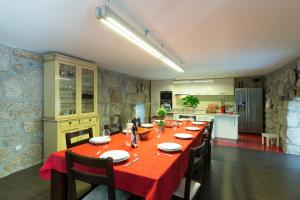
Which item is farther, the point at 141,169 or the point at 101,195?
the point at 101,195

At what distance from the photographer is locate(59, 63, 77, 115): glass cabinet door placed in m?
3.35

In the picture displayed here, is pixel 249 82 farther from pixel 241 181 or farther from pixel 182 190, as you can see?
pixel 182 190

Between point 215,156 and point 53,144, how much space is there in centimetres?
345

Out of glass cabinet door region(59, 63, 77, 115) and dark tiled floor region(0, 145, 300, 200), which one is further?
glass cabinet door region(59, 63, 77, 115)

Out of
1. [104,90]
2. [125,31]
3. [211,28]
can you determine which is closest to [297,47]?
[211,28]

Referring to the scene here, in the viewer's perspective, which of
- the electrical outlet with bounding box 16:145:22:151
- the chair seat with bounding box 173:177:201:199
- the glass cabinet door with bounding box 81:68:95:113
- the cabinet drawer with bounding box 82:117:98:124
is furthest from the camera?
the glass cabinet door with bounding box 81:68:95:113

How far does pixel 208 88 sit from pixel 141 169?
19.2 feet

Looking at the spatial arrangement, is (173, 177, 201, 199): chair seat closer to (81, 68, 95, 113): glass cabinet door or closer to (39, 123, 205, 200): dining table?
(39, 123, 205, 200): dining table

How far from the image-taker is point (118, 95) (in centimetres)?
560

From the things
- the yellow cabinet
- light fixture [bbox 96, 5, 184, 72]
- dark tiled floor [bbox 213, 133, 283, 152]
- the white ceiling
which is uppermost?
the white ceiling

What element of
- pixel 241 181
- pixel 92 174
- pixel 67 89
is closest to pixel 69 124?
pixel 67 89

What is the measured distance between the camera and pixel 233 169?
10.3 ft

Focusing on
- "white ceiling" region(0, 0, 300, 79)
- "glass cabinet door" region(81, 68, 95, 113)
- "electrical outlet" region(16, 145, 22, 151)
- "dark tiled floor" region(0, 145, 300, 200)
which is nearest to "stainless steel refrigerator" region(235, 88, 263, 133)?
"dark tiled floor" region(0, 145, 300, 200)

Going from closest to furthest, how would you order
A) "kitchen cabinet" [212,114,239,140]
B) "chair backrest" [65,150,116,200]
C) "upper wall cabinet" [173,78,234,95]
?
"chair backrest" [65,150,116,200] → "kitchen cabinet" [212,114,239,140] → "upper wall cabinet" [173,78,234,95]
